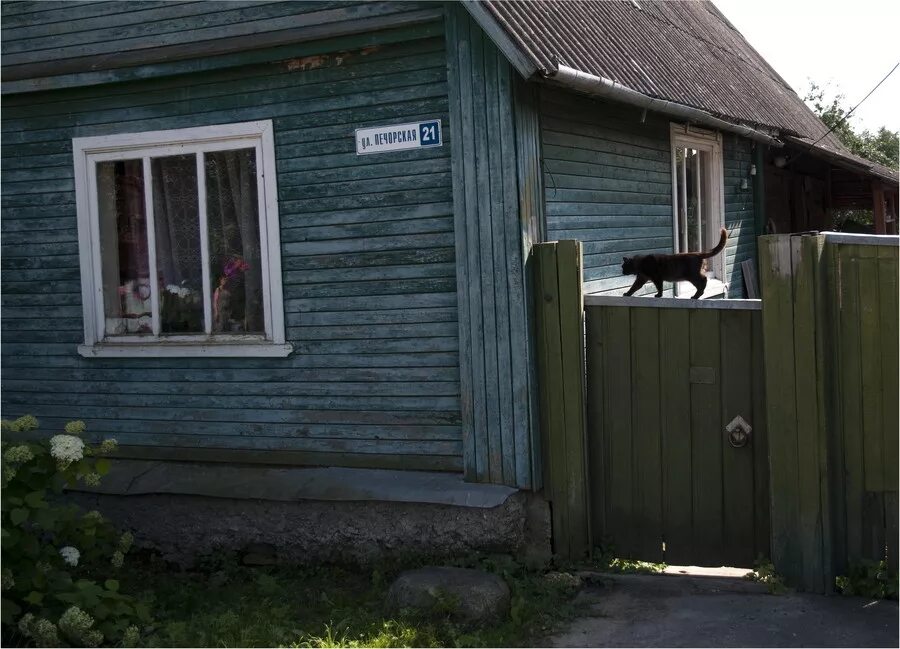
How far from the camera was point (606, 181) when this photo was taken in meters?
7.12

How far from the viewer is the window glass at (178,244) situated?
22.7ft

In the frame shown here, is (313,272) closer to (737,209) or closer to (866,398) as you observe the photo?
(866,398)

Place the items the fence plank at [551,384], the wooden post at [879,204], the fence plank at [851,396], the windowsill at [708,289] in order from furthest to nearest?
the wooden post at [879,204] → the windowsill at [708,289] → the fence plank at [551,384] → the fence plank at [851,396]

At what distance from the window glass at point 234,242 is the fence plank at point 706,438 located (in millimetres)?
2858

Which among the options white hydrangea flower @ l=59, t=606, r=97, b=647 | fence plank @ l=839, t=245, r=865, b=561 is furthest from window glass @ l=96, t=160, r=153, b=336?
fence plank @ l=839, t=245, r=865, b=561

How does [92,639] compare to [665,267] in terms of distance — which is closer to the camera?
[92,639]

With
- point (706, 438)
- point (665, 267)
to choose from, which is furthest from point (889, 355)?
point (665, 267)

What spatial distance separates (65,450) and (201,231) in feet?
6.90

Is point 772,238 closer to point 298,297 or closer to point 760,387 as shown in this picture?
point 760,387

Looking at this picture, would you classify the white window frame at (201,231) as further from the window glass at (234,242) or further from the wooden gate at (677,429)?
the wooden gate at (677,429)

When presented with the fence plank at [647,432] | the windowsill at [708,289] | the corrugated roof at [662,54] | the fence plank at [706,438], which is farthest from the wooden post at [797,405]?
the windowsill at [708,289]

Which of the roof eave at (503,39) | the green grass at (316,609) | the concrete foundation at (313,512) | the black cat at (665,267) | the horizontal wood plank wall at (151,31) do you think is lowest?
the green grass at (316,609)

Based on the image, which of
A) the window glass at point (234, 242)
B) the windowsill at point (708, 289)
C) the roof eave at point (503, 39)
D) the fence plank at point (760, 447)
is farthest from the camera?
the windowsill at point (708, 289)

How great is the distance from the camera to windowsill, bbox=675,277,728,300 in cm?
846
